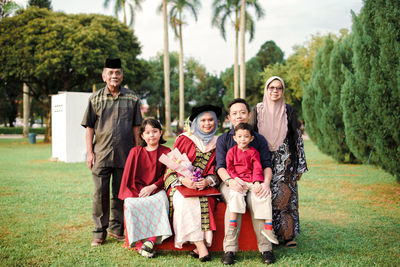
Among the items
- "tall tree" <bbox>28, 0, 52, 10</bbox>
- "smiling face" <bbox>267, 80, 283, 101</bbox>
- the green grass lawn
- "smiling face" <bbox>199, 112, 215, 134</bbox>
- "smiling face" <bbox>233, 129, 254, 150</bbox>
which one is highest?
"tall tree" <bbox>28, 0, 52, 10</bbox>

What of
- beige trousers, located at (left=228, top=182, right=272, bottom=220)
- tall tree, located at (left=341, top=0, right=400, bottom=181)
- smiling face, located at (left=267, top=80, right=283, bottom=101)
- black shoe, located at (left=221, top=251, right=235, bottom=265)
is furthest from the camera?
tall tree, located at (left=341, top=0, right=400, bottom=181)

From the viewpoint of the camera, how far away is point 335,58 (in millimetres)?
12469

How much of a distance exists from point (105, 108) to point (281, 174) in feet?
7.95

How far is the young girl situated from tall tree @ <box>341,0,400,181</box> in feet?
16.4

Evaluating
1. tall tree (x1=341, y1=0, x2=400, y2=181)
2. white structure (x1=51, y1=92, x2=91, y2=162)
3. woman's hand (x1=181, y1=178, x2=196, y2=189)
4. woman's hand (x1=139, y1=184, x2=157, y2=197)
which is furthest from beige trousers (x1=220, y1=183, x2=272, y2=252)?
white structure (x1=51, y1=92, x2=91, y2=162)

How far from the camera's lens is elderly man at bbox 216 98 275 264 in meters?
3.97

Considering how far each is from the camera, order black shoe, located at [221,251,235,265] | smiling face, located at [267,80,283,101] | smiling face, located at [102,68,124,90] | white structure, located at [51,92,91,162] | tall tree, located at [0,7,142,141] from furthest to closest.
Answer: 1. tall tree, located at [0,7,142,141]
2. white structure, located at [51,92,91,162]
3. smiling face, located at [102,68,124,90]
4. smiling face, located at [267,80,283,101]
5. black shoe, located at [221,251,235,265]

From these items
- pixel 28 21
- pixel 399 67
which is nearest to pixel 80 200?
pixel 399 67

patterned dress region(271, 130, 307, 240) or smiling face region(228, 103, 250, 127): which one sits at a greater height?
smiling face region(228, 103, 250, 127)

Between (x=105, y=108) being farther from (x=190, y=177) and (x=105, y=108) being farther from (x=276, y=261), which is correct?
(x=276, y=261)

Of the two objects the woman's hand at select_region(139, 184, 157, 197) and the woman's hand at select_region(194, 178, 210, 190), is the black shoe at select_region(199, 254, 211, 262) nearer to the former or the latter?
the woman's hand at select_region(194, 178, 210, 190)

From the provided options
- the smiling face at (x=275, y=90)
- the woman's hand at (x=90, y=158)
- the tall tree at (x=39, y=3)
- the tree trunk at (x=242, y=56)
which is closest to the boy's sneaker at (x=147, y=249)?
the woman's hand at (x=90, y=158)

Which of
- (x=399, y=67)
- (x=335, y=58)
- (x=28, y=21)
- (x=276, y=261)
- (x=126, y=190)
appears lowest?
(x=276, y=261)

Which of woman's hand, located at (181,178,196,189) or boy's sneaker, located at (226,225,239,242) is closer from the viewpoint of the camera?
boy's sneaker, located at (226,225,239,242)
